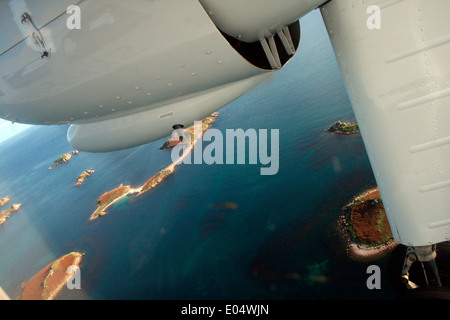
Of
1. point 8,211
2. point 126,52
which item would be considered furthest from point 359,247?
point 8,211

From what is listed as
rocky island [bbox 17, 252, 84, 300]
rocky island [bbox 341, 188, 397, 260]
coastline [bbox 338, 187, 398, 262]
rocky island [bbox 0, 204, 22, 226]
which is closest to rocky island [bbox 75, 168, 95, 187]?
rocky island [bbox 0, 204, 22, 226]

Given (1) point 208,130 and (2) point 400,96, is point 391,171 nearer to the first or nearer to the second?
(2) point 400,96

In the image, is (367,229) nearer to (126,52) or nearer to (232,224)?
(232,224)

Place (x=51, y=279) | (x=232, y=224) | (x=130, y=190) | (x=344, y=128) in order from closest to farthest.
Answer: (x=51, y=279) < (x=232, y=224) < (x=344, y=128) < (x=130, y=190)

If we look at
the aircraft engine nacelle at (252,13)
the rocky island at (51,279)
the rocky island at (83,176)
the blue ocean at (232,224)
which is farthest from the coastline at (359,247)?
the rocky island at (83,176)

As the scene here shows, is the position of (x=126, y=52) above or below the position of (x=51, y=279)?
above

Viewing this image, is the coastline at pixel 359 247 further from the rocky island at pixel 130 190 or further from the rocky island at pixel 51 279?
the rocky island at pixel 51 279

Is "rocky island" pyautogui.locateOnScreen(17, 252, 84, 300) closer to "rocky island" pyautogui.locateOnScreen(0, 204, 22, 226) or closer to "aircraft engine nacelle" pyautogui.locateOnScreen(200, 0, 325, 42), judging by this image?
"aircraft engine nacelle" pyautogui.locateOnScreen(200, 0, 325, 42)
